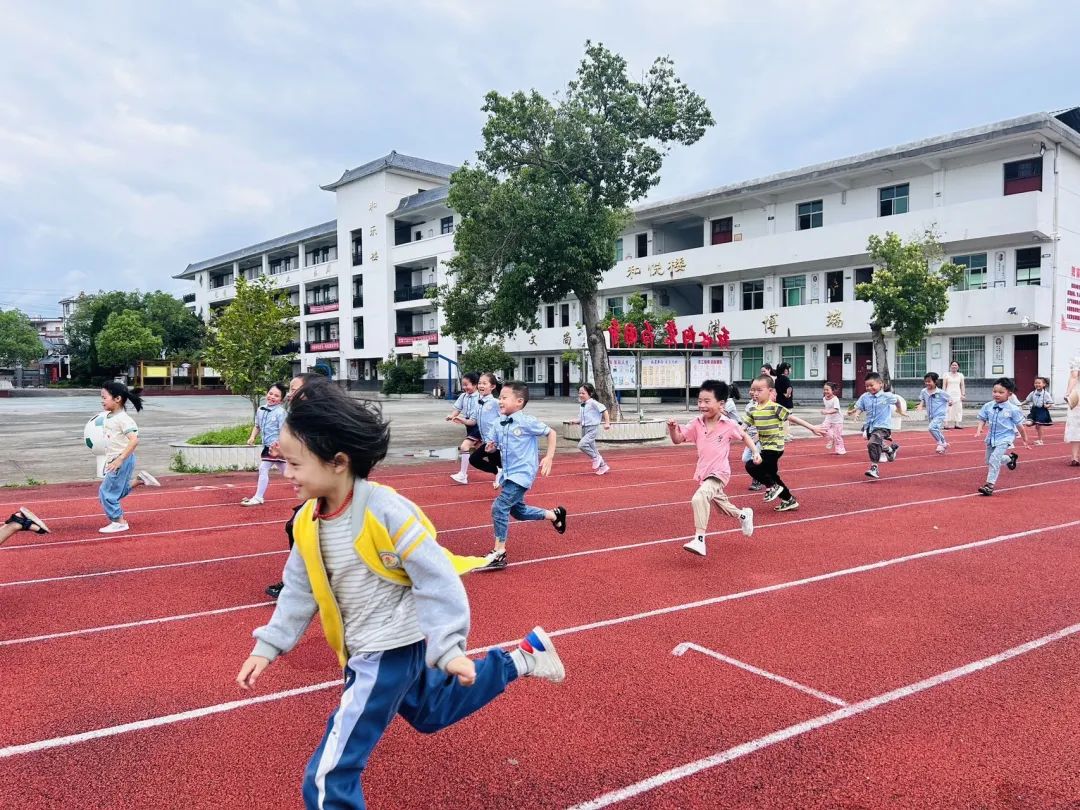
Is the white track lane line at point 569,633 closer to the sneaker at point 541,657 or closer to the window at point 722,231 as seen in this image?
the sneaker at point 541,657

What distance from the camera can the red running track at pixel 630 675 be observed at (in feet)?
10.2

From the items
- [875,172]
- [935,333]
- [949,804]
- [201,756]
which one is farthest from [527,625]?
[875,172]

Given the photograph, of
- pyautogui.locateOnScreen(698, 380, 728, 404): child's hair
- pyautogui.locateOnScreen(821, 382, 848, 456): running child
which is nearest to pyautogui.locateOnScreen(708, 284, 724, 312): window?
pyautogui.locateOnScreen(821, 382, 848, 456): running child

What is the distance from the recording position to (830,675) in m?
4.16

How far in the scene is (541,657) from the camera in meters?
2.89

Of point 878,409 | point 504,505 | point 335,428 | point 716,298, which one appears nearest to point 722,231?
point 716,298

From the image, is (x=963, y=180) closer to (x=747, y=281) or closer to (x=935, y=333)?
(x=935, y=333)

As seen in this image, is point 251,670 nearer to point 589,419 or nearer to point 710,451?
point 710,451

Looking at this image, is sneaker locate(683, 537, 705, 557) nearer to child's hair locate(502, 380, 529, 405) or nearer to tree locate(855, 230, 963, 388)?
child's hair locate(502, 380, 529, 405)

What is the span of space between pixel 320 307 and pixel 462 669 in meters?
59.4

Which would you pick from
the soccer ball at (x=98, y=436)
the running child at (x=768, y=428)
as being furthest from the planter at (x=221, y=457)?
the running child at (x=768, y=428)

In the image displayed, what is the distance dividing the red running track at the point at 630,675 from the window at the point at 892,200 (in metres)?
27.9

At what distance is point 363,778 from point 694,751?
1.42 metres

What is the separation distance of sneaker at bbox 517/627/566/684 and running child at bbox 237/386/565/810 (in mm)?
350
